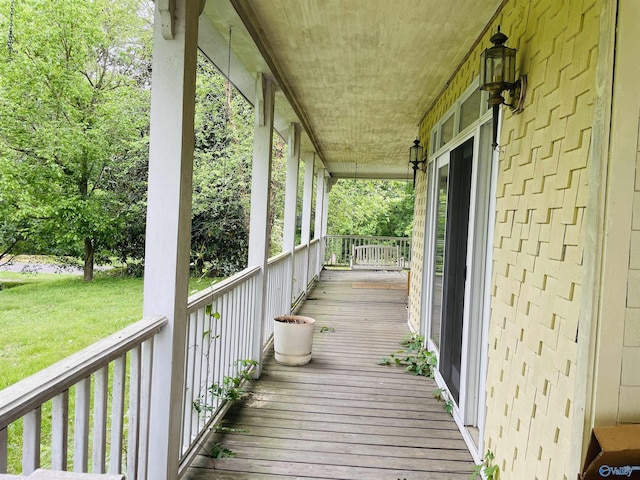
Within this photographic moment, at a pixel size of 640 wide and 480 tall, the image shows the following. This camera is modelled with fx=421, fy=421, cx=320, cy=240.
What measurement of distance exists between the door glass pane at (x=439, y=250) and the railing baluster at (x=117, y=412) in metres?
3.04

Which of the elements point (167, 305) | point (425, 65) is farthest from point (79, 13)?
point (167, 305)

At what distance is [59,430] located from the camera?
4.05ft

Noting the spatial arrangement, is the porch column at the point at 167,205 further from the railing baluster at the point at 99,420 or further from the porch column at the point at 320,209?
the porch column at the point at 320,209

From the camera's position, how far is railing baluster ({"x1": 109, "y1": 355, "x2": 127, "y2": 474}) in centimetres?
158

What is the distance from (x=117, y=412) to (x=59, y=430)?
1.25ft

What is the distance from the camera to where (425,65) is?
11.8ft

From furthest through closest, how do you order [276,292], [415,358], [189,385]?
[276,292]
[415,358]
[189,385]

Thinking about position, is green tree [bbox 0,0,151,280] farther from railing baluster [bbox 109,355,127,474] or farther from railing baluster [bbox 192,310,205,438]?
railing baluster [bbox 109,355,127,474]

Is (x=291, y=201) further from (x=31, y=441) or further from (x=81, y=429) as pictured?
(x=31, y=441)

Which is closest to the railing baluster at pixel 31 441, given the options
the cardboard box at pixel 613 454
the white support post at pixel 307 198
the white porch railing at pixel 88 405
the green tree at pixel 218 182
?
the white porch railing at pixel 88 405

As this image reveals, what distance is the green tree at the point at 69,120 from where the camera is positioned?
4.72m

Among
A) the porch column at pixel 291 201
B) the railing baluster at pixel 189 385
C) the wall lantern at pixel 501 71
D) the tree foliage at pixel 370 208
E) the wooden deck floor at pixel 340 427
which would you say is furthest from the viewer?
the tree foliage at pixel 370 208

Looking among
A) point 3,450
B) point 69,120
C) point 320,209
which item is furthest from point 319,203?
point 3,450

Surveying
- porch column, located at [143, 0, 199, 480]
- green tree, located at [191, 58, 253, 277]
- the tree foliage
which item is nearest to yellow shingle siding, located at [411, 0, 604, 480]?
porch column, located at [143, 0, 199, 480]
